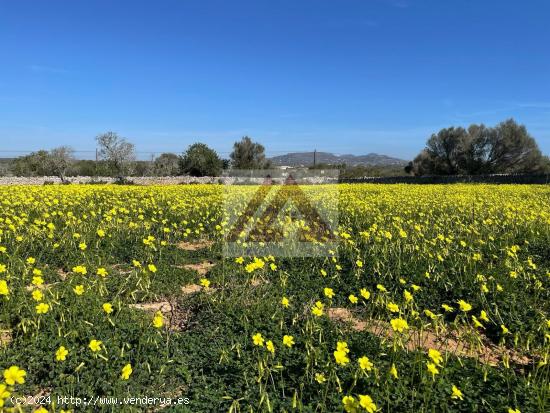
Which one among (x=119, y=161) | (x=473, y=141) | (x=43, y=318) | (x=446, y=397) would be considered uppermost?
(x=473, y=141)

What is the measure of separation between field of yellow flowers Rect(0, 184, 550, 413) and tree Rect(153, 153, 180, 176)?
1648 inches

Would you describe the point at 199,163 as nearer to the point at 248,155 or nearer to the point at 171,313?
the point at 248,155

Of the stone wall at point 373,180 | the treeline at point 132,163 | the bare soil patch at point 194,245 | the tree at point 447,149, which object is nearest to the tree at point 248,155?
the treeline at point 132,163

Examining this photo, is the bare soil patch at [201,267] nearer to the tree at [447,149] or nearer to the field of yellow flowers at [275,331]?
the field of yellow flowers at [275,331]

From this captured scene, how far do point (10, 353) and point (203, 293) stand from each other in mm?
2273

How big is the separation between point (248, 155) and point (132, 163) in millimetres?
17202

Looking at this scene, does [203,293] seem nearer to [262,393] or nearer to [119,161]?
[262,393]

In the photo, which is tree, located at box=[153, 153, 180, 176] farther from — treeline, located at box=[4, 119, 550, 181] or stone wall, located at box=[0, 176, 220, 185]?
stone wall, located at box=[0, 176, 220, 185]

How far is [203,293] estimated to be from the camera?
5.20 m

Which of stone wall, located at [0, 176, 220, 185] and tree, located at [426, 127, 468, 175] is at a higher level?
tree, located at [426, 127, 468, 175]

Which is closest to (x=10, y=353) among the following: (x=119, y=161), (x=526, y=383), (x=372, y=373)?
(x=372, y=373)

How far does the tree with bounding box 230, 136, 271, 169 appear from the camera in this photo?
53.9 m

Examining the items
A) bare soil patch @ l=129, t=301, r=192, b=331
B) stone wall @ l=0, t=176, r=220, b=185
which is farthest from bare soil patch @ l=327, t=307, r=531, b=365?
stone wall @ l=0, t=176, r=220, b=185

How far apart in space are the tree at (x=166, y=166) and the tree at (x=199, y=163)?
0.88 meters
